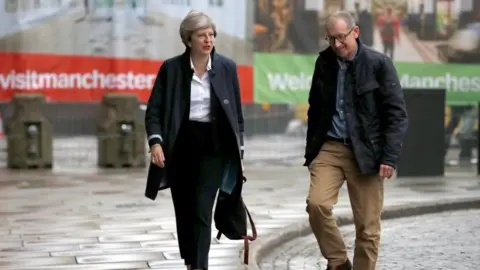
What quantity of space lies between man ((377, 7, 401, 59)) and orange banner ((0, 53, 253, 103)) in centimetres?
365

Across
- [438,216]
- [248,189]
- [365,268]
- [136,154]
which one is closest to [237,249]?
[365,268]

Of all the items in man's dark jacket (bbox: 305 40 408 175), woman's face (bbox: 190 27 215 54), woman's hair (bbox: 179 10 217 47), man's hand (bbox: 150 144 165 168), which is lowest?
man's hand (bbox: 150 144 165 168)

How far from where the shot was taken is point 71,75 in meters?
17.2

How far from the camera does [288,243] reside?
32.1ft

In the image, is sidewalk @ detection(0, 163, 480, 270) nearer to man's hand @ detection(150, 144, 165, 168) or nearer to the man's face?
man's hand @ detection(150, 144, 165, 168)

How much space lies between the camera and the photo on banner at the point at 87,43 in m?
17.0

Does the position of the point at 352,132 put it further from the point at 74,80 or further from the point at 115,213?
the point at 74,80

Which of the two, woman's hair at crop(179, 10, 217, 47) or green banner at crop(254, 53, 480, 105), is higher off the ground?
woman's hair at crop(179, 10, 217, 47)

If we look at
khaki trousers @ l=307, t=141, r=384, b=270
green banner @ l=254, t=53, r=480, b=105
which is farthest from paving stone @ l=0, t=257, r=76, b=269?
green banner @ l=254, t=53, r=480, b=105

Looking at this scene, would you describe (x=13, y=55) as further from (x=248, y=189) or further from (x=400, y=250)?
(x=400, y=250)

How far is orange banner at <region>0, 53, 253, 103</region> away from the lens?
1702 centimetres

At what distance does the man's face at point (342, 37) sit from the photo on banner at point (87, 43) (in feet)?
34.3

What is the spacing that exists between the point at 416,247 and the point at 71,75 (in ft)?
29.1

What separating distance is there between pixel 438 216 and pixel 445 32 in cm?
713
